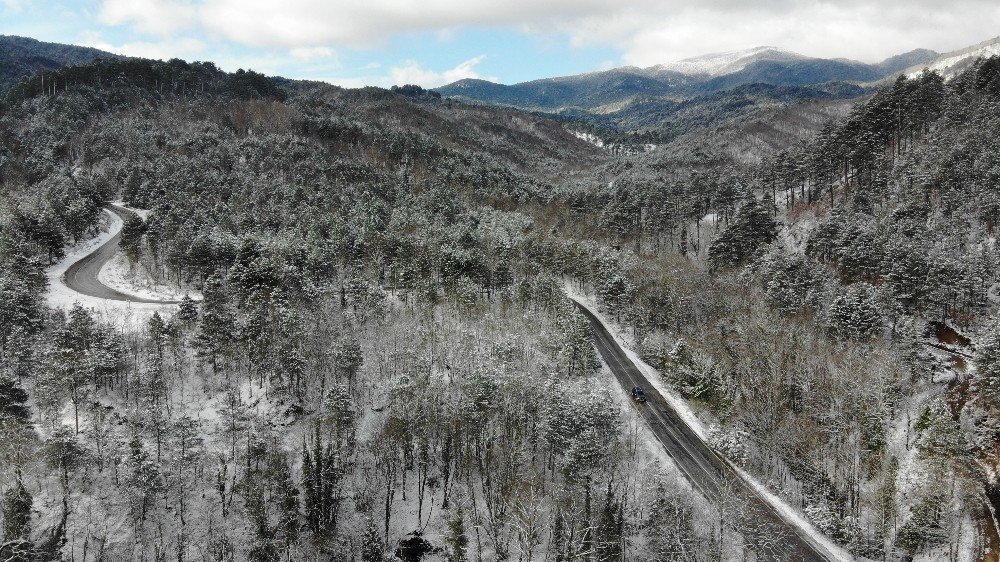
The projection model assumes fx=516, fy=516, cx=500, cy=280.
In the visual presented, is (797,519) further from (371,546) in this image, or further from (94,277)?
(94,277)

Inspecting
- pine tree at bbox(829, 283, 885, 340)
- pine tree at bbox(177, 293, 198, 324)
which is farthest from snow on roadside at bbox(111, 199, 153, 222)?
pine tree at bbox(829, 283, 885, 340)

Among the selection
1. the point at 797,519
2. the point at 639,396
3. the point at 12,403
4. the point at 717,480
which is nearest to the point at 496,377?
the point at 639,396

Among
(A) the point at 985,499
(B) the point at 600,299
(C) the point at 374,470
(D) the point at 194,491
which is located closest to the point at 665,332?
(B) the point at 600,299

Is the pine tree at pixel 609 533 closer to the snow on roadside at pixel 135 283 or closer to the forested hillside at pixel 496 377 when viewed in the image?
the forested hillside at pixel 496 377

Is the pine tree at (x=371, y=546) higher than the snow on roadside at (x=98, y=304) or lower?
lower

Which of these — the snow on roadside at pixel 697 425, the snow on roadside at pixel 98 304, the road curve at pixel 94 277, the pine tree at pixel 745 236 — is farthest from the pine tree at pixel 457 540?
the pine tree at pixel 745 236

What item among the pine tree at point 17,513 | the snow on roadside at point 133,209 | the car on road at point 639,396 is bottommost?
the pine tree at point 17,513
